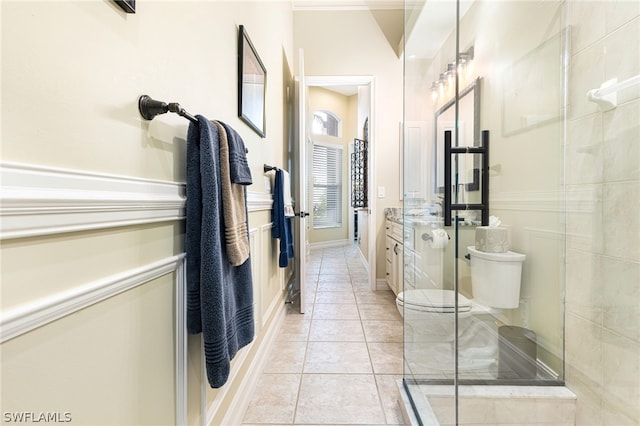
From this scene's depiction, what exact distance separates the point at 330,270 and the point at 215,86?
131 inches

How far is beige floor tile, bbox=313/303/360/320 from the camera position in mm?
2459

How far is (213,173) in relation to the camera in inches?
31.8

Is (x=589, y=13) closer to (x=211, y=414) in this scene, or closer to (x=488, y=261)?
(x=488, y=261)

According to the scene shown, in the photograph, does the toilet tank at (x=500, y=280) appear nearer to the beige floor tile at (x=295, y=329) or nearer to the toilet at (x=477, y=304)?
the toilet at (x=477, y=304)

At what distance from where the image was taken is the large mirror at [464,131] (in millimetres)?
1245

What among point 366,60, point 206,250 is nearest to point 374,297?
point 206,250

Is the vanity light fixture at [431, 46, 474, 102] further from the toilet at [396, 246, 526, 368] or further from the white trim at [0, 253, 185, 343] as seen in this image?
the white trim at [0, 253, 185, 343]

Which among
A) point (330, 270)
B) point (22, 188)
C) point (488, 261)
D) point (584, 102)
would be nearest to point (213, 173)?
point (22, 188)

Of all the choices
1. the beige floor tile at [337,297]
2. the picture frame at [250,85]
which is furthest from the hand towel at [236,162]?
the beige floor tile at [337,297]

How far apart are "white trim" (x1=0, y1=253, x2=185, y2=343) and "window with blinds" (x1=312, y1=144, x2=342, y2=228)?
16.7 feet

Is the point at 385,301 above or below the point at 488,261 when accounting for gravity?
below

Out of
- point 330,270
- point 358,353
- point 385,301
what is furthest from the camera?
point 330,270

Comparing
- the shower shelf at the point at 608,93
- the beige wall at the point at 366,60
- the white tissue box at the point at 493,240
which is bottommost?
the white tissue box at the point at 493,240

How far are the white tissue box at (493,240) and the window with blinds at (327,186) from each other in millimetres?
4348
